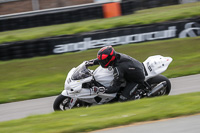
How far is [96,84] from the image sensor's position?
291 inches

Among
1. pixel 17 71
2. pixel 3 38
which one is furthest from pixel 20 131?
pixel 3 38

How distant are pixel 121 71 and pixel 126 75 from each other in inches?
9.7

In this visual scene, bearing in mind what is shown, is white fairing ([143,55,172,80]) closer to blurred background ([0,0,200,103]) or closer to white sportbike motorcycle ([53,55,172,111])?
white sportbike motorcycle ([53,55,172,111])

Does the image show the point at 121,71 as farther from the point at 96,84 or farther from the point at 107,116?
the point at 107,116

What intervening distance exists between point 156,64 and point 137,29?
686cm

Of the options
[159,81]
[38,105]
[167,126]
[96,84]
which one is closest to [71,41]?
[38,105]

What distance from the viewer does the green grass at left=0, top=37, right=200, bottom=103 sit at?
1016cm

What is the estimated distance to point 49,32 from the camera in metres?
16.5

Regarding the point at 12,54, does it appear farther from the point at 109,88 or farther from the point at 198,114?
the point at 198,114

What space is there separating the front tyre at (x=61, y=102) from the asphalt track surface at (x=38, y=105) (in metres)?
0.64

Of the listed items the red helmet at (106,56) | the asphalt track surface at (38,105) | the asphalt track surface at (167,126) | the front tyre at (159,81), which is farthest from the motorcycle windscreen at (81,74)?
the asphalt track surface at (167,126)

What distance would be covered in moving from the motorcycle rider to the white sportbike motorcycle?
0.16 meters

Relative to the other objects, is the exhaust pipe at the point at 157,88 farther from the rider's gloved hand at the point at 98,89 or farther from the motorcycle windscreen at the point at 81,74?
the motorcycle windscreen at the point at 81,74

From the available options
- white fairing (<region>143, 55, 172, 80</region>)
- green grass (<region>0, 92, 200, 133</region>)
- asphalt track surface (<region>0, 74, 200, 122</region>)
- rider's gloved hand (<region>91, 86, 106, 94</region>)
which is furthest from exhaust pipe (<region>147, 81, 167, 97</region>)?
rider's gloved hand (<region>91, 86, 106, 94</region>)
